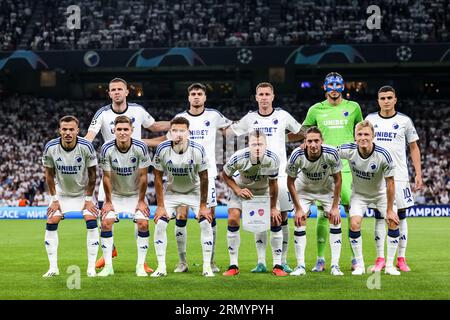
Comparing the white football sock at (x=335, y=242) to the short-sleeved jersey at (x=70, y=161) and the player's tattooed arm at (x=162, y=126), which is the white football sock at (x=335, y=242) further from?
the short-sleeved jersey at (x=70, y=161)

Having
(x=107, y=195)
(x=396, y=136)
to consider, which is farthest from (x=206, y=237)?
(x=396, y=136)

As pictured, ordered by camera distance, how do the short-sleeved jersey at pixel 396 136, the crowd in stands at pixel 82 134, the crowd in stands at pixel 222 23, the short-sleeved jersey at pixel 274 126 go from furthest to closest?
1. the crowd in stands at pixel 222 23
2. the crowd in stands at pixel 82 134
3. the short-sleeved jersey at pixel 274 126
4. the short-sleeved jersey at pixel 396 136

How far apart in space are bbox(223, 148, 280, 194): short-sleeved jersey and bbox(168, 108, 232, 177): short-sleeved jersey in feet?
2.20

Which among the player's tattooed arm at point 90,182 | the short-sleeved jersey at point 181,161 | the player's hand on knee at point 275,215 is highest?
the short-sleeved jersey at point 181,161

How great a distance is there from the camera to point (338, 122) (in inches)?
419

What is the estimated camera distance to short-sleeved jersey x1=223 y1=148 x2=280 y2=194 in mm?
9836

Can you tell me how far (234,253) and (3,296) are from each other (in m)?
3.20

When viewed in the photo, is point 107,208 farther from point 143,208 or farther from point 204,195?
point 204,195

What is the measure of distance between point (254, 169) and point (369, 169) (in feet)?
A: 4.96

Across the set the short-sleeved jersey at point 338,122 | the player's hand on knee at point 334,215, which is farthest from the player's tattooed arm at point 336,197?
the short-sleeved jersey at point 338,122

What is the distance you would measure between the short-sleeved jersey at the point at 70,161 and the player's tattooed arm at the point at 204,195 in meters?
1.49

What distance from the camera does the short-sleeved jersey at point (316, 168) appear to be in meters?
9.80

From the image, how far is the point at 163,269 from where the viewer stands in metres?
9.80
